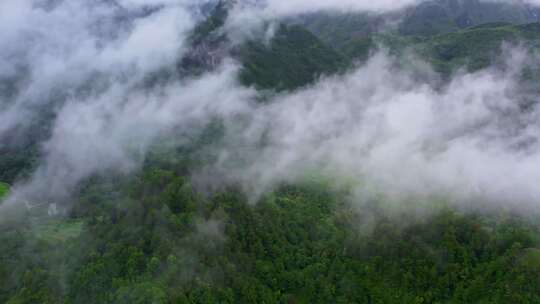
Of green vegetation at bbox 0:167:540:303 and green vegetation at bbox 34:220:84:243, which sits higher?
green vegetation at bbox 34:220:84:243

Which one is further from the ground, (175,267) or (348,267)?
(175,267)

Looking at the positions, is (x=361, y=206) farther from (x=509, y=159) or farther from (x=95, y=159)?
(x=95, y=159)

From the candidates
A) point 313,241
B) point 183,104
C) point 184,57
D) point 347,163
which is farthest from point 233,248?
point 184,57

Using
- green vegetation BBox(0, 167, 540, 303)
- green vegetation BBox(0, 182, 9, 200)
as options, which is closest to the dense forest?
green vegetation BBox(0, 167, 540, 303)

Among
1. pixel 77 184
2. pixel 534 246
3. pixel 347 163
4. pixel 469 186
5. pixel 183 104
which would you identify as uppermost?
pixel 183 104

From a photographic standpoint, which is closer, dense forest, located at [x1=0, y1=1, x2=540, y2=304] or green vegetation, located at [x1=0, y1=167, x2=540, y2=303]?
green vegetation, located at [x1=0, y1=167, x2=540, y2=303]

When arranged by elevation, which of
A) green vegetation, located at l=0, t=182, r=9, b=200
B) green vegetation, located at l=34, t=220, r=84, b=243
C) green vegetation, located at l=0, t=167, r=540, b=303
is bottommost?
green vegetation, located at l=0, t=167, r=540, b=303

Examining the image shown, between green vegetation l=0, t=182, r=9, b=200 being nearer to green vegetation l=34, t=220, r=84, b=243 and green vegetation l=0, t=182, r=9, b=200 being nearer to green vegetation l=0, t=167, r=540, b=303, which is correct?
green vegetation l=34, t=220, r=84, b=243

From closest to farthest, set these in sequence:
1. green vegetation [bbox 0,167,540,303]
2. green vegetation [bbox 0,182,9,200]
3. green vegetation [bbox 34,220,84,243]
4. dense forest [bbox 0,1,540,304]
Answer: green vegetation [bbox 0,167,540,303] < dense forest [bbox 0,1,540,304] < green vegetation [bbox 34,220,84,243] < green vegetation [bbox 0,182,9,200]

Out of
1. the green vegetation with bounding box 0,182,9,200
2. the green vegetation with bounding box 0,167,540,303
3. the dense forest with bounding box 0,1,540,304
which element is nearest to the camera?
the green vegetation with bounding box 0,167,540,303

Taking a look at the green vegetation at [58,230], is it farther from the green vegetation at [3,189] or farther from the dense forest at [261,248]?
the green vegetation at [3,189]
